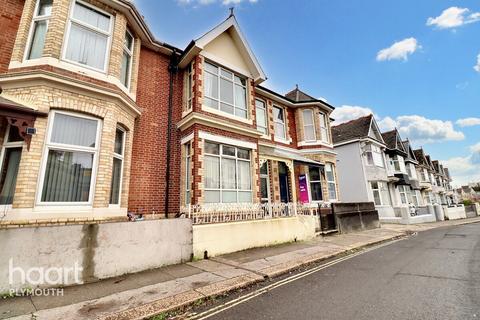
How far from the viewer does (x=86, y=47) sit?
23.0 ft

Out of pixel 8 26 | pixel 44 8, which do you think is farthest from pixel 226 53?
pixel 8 26

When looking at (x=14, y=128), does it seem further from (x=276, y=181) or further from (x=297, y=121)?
(x=297, y=121)

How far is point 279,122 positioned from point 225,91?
555 centimetres

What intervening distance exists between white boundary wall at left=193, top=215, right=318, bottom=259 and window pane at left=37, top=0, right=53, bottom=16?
8.07 m

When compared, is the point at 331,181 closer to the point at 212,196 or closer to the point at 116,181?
the point at 212,196

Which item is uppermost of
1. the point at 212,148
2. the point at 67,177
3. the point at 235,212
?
the point at 212,148

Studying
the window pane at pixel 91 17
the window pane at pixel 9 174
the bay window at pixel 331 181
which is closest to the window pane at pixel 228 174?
the window pane at pixel 9 174

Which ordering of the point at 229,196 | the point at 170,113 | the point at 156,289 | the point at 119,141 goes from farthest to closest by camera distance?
the point at 170,113
the point at 229,196
the point at 119,141
the point at 156,289

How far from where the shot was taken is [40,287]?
4.64 m

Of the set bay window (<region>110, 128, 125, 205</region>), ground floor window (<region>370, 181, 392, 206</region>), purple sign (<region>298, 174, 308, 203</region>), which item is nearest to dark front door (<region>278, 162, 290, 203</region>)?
purple sign (<region>298, 174, 308, 203</region>)

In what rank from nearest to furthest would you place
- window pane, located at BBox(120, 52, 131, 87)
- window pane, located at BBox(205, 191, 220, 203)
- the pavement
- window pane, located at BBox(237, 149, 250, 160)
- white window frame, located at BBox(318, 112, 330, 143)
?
the pavement < window pane, located at BBox(120, 52, 131, 87) < window pane, located at BBox(205, 191, 220, 203) < window pane, located at BBox(237, 149, 250, 160) < white window frame, located at BBox(318, 112, 330, 143)

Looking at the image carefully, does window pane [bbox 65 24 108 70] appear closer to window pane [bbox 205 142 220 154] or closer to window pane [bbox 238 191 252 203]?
window pane [bbox 205 142 220 154]

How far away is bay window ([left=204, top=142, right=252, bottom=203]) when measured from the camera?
8.83 metres

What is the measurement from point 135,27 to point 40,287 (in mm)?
8533
